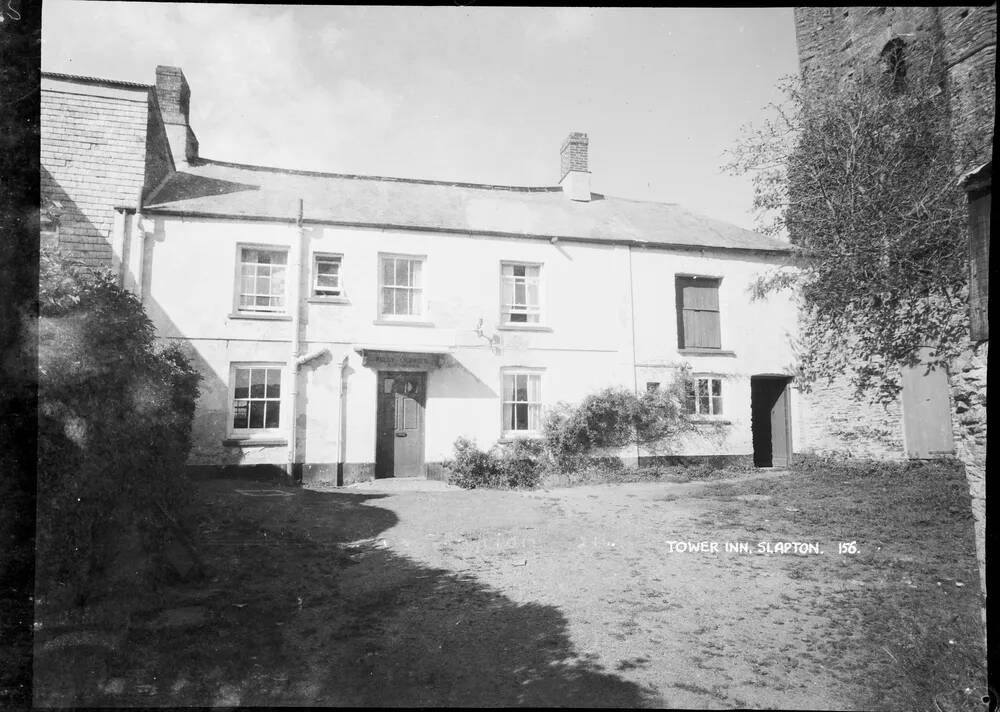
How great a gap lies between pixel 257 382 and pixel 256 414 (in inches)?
7.9

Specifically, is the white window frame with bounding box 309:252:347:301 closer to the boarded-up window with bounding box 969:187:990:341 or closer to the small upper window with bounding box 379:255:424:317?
the small upper window with bounding box 379:255:424:317

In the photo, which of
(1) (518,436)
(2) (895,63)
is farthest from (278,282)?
(2) (895,63)

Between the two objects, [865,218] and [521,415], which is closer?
[521,415]

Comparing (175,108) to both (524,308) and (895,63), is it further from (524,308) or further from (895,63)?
(895,63)

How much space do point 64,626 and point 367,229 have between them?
277 cm

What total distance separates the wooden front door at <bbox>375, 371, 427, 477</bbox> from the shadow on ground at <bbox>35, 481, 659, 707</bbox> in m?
0.59

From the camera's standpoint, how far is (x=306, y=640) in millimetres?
2418

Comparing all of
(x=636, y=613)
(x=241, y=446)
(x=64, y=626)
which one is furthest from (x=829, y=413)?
(x=64, y=626)

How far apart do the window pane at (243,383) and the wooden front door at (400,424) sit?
794 millimetres

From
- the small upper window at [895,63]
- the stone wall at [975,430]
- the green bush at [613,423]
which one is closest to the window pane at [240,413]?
the green bush at [613,423]

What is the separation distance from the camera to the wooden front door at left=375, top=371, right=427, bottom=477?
124 inches

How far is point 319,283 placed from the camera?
314 cm

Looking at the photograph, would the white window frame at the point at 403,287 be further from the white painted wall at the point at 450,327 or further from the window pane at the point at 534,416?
the window pane at the point at 534,416

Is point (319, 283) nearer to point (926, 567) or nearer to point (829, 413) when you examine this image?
point (829, 413)
